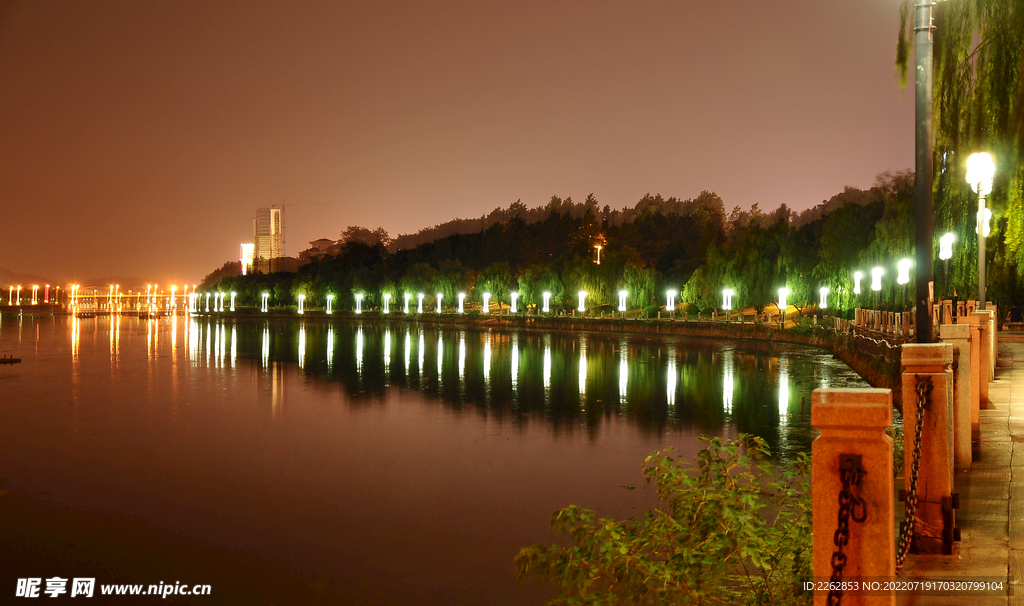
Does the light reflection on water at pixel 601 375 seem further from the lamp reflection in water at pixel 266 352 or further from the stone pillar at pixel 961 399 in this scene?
the stone pillar at pixel 961 399

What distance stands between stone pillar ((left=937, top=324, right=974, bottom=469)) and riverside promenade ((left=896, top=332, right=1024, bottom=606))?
0.63ft

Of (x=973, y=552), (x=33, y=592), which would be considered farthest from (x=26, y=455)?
(x=973, y=552)

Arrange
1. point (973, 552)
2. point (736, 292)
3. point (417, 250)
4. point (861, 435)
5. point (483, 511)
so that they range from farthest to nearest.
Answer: point (417, 250) < point (736, 292) < point (483, 511) < point (973, 552) < point (861, 435)

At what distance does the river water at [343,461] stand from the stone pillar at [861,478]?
5.61 metres

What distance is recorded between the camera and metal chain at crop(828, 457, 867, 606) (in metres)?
3.24

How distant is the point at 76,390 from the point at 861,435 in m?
27.4

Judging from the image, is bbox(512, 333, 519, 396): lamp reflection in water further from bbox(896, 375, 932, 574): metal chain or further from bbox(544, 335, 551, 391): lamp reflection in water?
bbox(896, 375, 932, 574): metal chain

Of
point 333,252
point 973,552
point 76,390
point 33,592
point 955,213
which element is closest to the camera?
point 973,552

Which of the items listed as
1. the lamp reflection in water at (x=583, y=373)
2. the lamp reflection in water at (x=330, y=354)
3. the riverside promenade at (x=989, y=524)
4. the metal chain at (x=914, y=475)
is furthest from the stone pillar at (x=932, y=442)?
the lamp reflection in water at (x=330, y=354)

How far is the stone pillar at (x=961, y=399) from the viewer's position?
7266 millimetres

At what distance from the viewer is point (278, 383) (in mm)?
27094

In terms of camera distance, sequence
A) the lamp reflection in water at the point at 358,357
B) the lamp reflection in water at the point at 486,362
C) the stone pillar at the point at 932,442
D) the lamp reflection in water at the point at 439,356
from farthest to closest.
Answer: the lamp reflection in water at the point at 358,357
the lamp reflection in water at the point at 439,356
the lamp reflection in water at the point at 486,362
the stone pillar at the point at 932,442

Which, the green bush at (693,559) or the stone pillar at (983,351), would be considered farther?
the stone pillar at (983,351)

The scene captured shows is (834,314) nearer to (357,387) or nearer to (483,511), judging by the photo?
(357,387)
